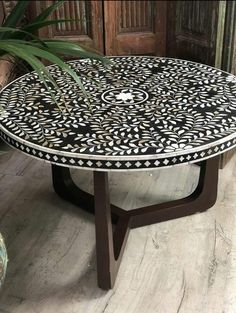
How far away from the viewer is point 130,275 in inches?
63.4

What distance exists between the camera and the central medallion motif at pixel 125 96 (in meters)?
1.57

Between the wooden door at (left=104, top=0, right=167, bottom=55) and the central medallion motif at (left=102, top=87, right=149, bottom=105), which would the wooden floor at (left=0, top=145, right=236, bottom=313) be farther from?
the wooden door at (left=104, top=0, right=167, bottom=55)

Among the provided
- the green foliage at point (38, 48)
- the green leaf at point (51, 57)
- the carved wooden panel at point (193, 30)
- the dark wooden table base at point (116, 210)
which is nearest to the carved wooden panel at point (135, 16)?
the carved wooden panel at point (193, 30)

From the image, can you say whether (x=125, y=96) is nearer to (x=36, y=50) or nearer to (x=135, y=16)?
(x=36, y=50)

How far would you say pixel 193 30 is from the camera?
87.6 inches

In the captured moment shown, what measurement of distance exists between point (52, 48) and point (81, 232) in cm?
71

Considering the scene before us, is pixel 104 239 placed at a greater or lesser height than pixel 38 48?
lesser

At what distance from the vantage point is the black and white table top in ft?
4.18

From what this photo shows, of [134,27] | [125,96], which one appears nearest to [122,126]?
[125,96]

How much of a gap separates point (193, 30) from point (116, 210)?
3.12 ft

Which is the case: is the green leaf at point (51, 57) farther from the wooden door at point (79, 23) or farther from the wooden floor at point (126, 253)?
the wooden door at point (79, 23)

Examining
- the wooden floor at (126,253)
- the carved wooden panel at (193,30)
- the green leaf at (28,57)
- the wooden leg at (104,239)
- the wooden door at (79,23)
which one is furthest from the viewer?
the wooden door at (79,23)

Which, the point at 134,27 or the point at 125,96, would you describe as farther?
the point at 134,27

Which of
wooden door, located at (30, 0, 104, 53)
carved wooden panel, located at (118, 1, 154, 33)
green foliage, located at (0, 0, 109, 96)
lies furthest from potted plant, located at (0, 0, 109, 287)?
carved wooden panel, located at (118, 1, 154, 33)
